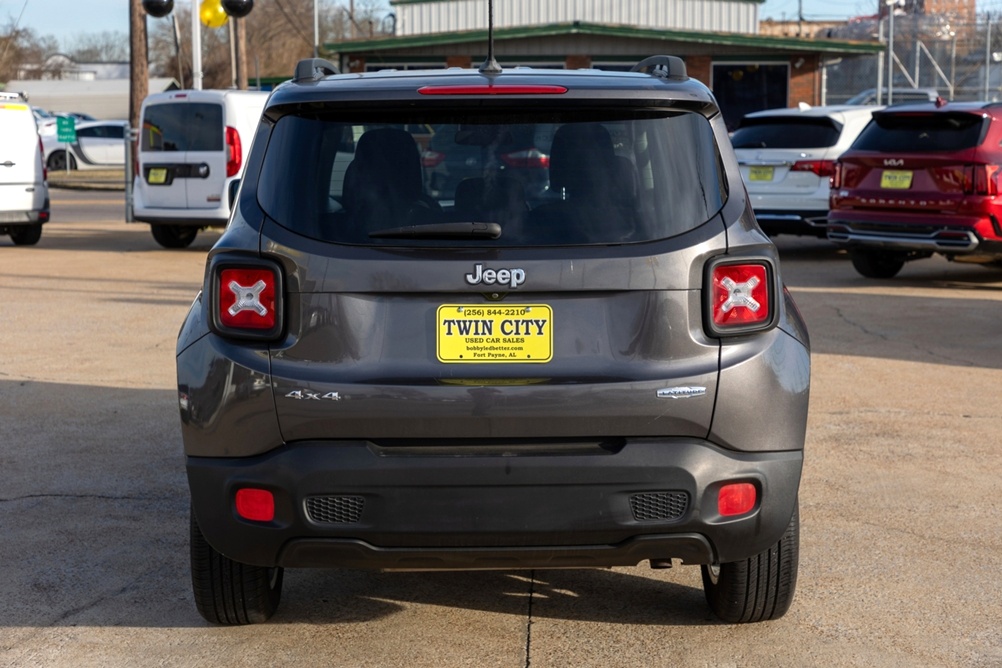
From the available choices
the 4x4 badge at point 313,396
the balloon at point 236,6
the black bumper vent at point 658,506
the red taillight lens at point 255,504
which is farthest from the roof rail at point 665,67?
the balloon at point 236,6

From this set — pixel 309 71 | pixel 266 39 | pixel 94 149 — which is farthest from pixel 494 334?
pixel 266 39

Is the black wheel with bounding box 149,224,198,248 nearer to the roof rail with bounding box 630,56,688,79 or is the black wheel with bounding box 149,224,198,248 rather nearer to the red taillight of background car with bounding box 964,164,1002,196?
the red taillight of background car with bounding box 964,164,1002,196

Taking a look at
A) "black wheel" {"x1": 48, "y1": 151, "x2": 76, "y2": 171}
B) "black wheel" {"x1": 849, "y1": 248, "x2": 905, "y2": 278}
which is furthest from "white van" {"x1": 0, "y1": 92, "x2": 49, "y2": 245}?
"black wheel" {"x1": 48, "y1": 151, "x2": 76, "y2": 171}

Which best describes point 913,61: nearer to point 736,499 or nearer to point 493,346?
point 736,499

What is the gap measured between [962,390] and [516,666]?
5161mm

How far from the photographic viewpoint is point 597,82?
396cm

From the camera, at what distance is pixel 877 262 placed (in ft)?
47.6

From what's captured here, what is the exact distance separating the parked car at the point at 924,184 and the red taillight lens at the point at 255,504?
1019cm

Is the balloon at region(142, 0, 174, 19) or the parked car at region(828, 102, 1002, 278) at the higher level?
the balloon at region(142, 0, 174, 19)

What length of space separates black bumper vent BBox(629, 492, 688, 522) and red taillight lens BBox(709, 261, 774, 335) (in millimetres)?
465

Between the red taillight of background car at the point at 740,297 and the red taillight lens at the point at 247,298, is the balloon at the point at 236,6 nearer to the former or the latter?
the red taillight lens at the point at 247,298

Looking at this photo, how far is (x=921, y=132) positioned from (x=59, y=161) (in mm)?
32174

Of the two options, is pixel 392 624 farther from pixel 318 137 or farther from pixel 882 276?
pixel 882 276

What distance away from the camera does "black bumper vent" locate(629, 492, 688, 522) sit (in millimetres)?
3742
